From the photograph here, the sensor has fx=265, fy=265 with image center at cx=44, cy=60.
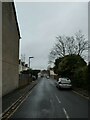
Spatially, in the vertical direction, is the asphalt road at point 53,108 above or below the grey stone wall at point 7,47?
below

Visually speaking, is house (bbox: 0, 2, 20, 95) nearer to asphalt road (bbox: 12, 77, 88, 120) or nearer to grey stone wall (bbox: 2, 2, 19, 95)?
grey stone wall (bbox: 2, 2, 19, 95)

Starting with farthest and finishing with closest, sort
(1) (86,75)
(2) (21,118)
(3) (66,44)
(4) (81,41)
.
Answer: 1. (3) (66,44)
2. (4) (81,41)
3. (1) (86,75)
4. (2) (21,118)

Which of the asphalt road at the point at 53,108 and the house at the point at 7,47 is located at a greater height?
the house at the point at 7,47

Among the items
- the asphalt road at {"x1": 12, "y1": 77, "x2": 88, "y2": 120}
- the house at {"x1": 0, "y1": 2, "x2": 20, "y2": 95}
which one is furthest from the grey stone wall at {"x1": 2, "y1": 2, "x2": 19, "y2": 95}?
the asphalt road at {"x1": 12, "y1": 77, "x2": 88, "y2": 120}

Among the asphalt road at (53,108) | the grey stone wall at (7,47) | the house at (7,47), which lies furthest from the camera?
the grey stone wall at (7,47)

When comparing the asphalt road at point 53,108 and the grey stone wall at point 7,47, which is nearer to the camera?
the asphalt road at point 53,108

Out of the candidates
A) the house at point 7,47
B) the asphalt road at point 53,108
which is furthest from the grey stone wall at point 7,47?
the asphalt road at point 53,108

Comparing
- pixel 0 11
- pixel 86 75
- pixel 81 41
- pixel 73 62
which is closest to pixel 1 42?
pixel 0 11

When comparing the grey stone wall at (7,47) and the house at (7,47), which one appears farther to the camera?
the grey stone wall at (7,47)

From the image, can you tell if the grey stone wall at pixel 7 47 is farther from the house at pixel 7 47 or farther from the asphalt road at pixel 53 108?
the asphalt road at pixel 53 108

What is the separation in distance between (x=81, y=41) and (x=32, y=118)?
5166 centimetres

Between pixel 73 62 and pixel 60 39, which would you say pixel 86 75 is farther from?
pixel 60 39

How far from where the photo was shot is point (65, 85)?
3700 centimetres

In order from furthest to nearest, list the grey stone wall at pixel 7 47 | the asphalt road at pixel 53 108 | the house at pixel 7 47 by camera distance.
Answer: the grey stone wall at pixel 7 47 < the house at pixel 7 47 < the asphalt road at pixel 53 108
